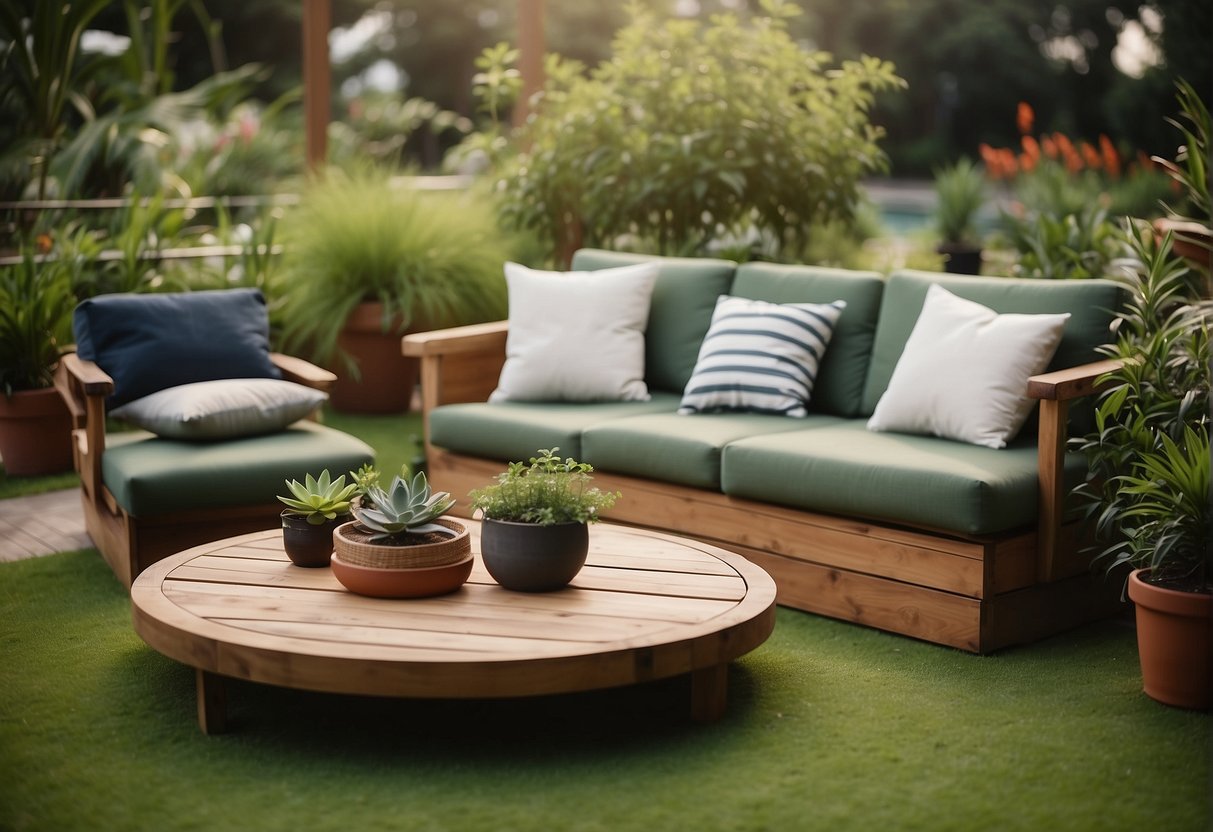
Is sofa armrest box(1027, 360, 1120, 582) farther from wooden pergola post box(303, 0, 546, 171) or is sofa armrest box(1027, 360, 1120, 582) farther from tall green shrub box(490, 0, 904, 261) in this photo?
wooden pergola post box(303, 0, 546, 171)

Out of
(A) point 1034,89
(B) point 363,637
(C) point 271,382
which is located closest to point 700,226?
(C) point 271,382

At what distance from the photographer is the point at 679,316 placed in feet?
15.5

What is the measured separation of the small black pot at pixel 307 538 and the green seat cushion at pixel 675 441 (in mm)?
1147

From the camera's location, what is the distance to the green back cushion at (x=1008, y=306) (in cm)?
377

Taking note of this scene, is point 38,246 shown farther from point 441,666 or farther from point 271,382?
point 441,666

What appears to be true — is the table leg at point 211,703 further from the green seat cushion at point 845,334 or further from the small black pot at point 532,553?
the green seat cushion at point 845,334

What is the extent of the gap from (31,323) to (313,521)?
2.64m

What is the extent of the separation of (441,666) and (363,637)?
223mm

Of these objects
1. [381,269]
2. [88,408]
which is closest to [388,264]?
[381,269]

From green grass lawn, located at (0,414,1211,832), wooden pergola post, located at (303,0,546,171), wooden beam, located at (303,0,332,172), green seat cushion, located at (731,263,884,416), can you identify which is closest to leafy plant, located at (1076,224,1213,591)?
green grass lawn, located at (0,414,1211,832)

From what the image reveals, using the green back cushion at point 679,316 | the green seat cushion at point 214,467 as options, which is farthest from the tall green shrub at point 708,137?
the green seat cushion at point 214,467

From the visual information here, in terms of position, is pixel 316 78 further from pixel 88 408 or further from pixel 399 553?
pixel 399 553

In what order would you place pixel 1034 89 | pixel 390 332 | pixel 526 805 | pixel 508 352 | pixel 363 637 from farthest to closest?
pixel 1034 89 → pixel 390 332 → pixel 508 352 → pixel 363 637 → pixel 526 805

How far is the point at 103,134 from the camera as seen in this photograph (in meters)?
7.32
